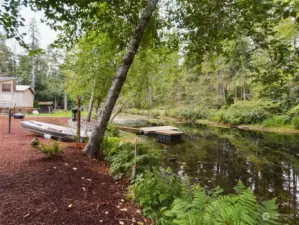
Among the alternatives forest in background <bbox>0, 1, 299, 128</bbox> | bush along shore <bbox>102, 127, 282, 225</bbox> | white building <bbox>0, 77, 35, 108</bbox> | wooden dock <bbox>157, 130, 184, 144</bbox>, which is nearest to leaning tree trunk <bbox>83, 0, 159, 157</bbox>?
bush along shore <bbox>102, 127, 282, 225</bbox>

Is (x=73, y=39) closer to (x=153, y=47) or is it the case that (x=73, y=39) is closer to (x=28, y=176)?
(x=153, y=47)

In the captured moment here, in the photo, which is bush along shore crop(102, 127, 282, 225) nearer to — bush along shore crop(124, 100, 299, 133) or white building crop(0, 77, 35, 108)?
bush along shore crop(124, 100, 299, 133)

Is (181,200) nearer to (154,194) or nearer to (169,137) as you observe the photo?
(154,194)

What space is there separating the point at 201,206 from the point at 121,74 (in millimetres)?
3696

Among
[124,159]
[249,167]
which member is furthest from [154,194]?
[249,167]

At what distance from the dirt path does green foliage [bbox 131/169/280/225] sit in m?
0.33

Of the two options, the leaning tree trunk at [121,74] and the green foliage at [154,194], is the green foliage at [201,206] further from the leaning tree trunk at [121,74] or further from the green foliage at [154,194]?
the leaning tree trunk at [121,74]

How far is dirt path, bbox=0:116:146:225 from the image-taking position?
94.5 inches

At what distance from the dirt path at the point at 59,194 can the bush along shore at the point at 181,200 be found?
308 mm

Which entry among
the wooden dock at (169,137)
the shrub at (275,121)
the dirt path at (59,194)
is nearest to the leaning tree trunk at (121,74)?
the dirt path at (59,194)

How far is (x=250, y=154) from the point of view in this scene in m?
9.66

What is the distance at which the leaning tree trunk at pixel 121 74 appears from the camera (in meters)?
4.64

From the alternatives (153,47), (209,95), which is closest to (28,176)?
(153,47)

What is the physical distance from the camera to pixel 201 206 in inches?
83.0
